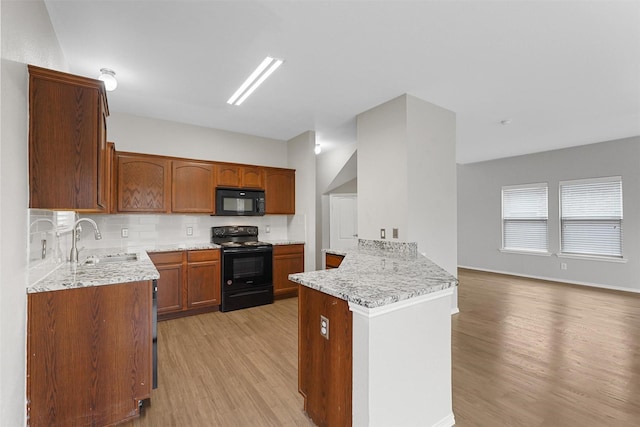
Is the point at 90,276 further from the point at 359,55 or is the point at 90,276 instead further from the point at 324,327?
the point at 359,55

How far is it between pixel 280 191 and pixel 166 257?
6.55 ft

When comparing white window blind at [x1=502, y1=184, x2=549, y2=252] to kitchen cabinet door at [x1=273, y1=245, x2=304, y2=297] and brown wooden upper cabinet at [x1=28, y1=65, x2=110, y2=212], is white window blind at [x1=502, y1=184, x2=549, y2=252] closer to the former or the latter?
kitchen cabinet door at [x1=273, y1=245, x2=304, y2=297]

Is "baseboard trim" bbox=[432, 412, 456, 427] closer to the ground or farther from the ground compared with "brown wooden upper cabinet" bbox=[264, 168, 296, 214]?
closer to the ground

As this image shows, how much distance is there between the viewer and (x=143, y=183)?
378 centimetres

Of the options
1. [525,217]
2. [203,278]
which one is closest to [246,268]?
[203,278]

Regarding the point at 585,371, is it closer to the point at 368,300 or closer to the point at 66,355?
the point at 368,300

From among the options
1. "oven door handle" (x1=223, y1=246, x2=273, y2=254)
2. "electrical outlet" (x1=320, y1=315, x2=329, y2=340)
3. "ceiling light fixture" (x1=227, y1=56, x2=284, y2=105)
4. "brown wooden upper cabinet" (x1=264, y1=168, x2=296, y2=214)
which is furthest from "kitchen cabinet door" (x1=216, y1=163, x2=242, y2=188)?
"electrical outlet" (x1=320, y1=315, x2=329, y2=340)

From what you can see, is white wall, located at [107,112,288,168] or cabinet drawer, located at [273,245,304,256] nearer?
white wall, located at [107,112,288,168]

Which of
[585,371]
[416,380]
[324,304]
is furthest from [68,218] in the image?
[585,371]

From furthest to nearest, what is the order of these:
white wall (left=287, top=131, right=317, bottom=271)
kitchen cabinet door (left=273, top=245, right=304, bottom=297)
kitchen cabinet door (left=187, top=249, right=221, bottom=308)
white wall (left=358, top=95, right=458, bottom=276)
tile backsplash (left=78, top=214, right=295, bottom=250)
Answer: white wall (left=287, top=131, right=317, bottom=271) < kitchen cabinet door (left=273, top=245, right=304, bottom=297) < kitchen cabinet door (left=187, top=249, right=221, bottom=308) < tile backsplash (left=78, top=214, right=295, bottom=250) < white wall (left=358, top=95, right=458, bottom=276)

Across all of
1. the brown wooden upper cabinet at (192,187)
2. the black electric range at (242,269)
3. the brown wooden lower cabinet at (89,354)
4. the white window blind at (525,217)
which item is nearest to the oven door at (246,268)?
the black electric range at (242,269)

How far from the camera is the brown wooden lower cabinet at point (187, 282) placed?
3682 mm

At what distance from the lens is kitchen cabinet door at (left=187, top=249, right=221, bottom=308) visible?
3.86 meters

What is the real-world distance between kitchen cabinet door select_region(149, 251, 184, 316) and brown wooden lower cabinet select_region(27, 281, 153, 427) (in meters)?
1.89
